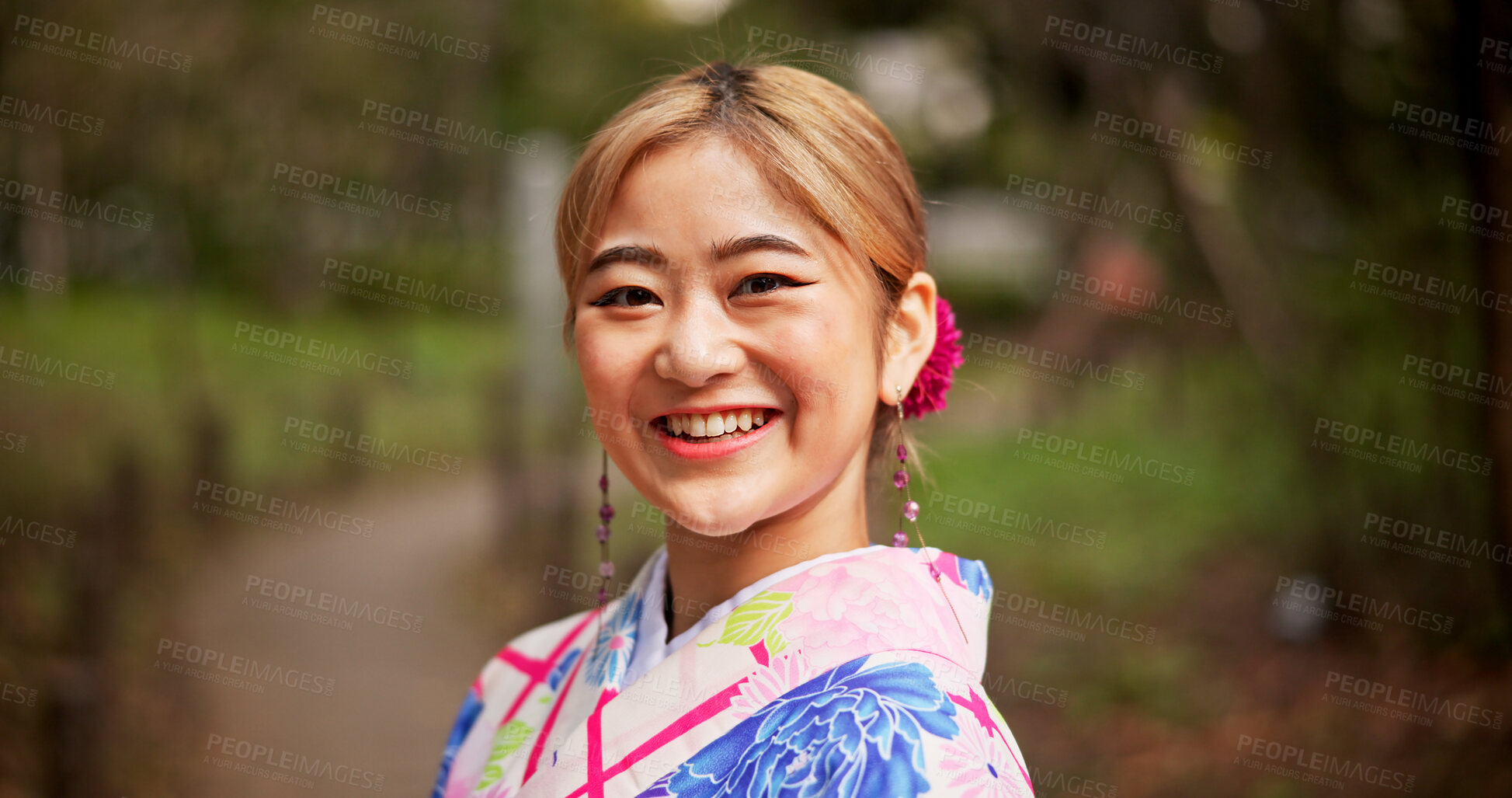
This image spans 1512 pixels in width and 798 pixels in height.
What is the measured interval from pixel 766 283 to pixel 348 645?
212 inches

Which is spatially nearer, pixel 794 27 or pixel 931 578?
pixel 931 578

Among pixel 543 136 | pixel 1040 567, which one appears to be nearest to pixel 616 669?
pixel 1040 567

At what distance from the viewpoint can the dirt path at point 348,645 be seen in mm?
4859

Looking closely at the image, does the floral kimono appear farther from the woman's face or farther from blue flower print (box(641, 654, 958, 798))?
the woman's face

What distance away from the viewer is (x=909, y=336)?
1735mm

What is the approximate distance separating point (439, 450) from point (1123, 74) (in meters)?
6.72

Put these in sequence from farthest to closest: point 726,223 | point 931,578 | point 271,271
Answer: point 271,271, point 931,578, point 726,223

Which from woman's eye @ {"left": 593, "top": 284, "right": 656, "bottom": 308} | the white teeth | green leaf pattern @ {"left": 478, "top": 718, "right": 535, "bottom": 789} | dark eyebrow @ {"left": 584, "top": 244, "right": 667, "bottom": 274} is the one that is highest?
dark eyebrow @ {"left": 584, "top": 244, "right": 667, "bottom": 274}

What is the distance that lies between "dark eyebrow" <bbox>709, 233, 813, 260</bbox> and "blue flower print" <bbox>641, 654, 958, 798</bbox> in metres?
0.58

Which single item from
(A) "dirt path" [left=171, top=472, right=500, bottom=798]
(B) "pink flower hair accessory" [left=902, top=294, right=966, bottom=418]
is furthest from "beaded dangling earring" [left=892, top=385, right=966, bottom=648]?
(A) "dirt path" [left=171, top=472, right=500, bottom=798]

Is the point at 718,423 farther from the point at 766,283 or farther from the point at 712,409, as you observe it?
the point at 766,283

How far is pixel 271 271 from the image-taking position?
31.8 feet

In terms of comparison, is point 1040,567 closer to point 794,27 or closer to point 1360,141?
point 1360,141

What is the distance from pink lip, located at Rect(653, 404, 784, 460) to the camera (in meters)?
1.52
